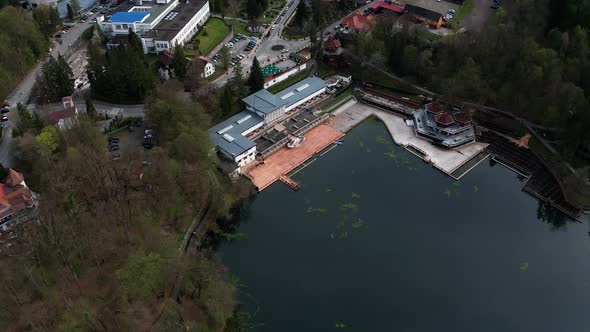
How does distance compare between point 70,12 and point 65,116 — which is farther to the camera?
point 70,12

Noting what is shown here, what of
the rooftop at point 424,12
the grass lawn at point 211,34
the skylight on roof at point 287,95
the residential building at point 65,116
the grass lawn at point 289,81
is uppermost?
the rooftop at point 424,12

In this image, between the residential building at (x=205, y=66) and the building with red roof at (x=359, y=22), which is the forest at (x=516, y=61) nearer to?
the building with red roof at (x=359, y=22)

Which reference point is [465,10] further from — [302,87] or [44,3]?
[44,3]

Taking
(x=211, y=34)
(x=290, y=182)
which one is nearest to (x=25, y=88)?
(x=211, y=34)

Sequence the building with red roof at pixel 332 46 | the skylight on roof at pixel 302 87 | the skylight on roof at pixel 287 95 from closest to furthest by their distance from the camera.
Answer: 1. the skylight on roof at pixel 287 95
2. the skylight on roof at pixel 302 87
3. the building with red roof at pixel 332 46

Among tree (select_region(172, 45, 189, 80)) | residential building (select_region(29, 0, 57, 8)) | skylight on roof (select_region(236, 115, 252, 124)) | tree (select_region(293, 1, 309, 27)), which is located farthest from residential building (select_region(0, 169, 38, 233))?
tree (select_region(293, 1, 309, 27))

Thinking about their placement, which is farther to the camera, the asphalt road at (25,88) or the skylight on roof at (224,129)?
the skylight on roof at (224,129)

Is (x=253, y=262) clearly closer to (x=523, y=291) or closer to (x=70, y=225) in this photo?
(x=70, y=225)

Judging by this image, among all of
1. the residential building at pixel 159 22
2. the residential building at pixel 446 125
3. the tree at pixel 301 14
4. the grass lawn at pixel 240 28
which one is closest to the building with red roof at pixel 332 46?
the tree at pixel 301 14
